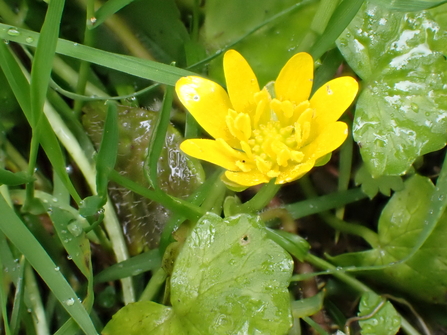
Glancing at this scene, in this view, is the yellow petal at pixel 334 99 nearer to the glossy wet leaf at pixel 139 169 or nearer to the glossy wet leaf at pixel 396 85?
the glossy wet leaf at pixel 396 85

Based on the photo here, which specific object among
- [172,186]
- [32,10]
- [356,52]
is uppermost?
[32,10]

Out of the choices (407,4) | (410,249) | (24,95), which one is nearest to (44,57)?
(24,95)

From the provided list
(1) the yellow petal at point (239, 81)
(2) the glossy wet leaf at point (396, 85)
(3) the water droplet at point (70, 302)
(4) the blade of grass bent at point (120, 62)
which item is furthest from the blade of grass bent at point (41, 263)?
(2) the glossy wet leaf at point (396, 85)

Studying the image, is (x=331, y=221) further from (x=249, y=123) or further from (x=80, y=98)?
(x=80, y=98)

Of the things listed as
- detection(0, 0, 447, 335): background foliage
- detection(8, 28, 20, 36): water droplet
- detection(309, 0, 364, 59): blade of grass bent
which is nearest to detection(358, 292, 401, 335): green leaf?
detection(0, 0, 447, 335): background foliage

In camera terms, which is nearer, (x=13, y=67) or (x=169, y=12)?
(x=13, y=67)

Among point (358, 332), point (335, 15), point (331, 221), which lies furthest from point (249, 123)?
point (358, 332)

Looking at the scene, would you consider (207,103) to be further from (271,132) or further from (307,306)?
(307,306)
